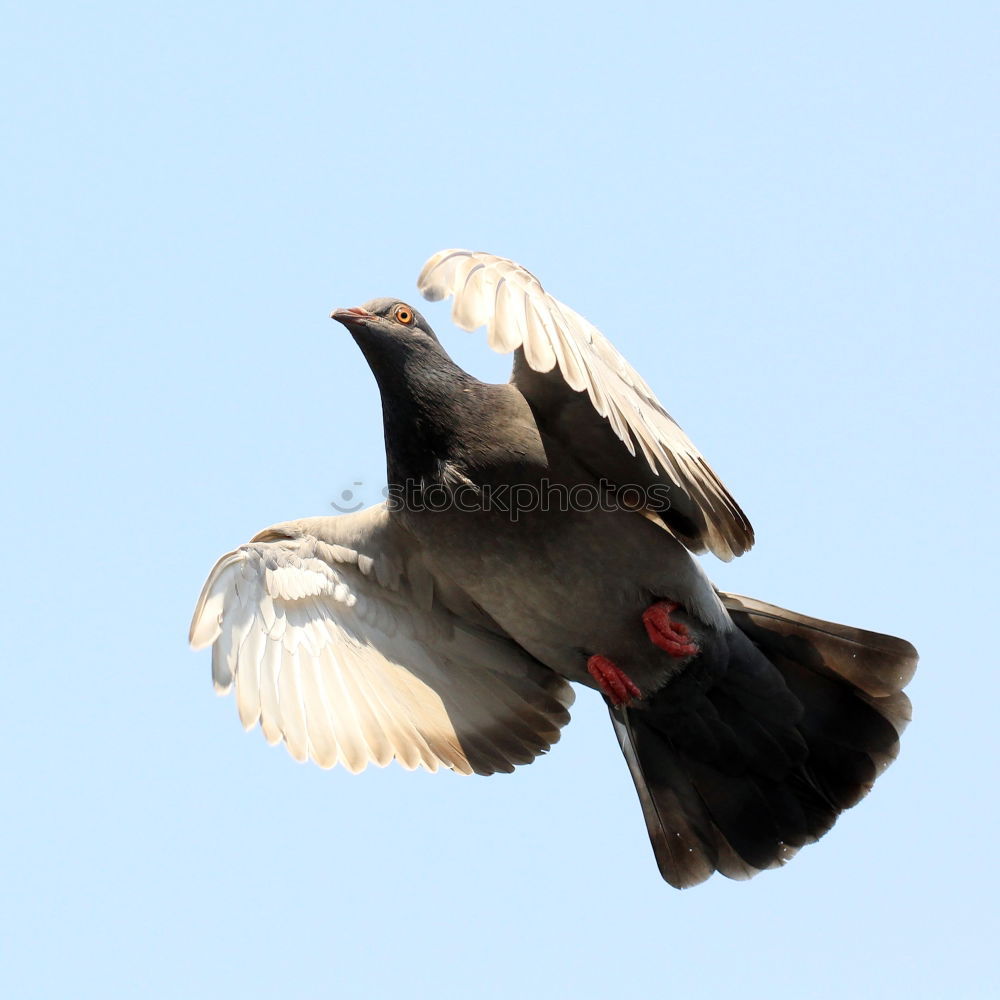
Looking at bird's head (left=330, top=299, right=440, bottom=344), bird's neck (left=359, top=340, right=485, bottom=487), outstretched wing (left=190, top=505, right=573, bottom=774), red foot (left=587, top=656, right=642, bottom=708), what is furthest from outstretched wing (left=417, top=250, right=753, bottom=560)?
outstretched wing (left=190, top=505, right=573, bottom=774)

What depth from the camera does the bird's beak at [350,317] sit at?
6.25 metres

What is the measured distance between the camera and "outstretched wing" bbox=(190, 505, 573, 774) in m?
6.67

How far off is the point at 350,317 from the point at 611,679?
6.44 feet

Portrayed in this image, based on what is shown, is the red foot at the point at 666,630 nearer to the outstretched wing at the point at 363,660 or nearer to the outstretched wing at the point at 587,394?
the outstretched wing at the point at 587,394

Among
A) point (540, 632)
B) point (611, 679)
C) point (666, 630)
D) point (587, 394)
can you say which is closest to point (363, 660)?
point (540, 632)

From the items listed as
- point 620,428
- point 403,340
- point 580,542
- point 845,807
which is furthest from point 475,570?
point 845,807

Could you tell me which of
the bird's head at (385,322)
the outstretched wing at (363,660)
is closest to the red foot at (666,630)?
the outstretched wing at (363,660)

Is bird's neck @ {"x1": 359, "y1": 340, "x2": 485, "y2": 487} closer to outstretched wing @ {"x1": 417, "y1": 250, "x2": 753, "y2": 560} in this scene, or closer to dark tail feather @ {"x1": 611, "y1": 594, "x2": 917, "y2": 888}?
outstretched wing @ {"x1": 417, "y1": 250, "x2": 753, "y2": 560}

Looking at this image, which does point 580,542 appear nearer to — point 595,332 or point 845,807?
point 595,332

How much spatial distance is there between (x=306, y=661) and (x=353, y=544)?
1.97 feet

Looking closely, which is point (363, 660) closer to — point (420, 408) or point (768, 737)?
point (420, 408)

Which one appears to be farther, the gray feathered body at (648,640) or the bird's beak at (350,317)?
the bird's beak at (350,317)

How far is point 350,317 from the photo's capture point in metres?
6.25

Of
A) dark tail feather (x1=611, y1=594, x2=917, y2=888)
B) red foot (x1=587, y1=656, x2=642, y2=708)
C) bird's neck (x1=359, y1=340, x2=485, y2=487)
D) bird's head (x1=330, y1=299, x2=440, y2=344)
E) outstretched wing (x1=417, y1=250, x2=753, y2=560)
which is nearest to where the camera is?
outstretched wing (x1=417, y1=250, x2=753, y2=560)
